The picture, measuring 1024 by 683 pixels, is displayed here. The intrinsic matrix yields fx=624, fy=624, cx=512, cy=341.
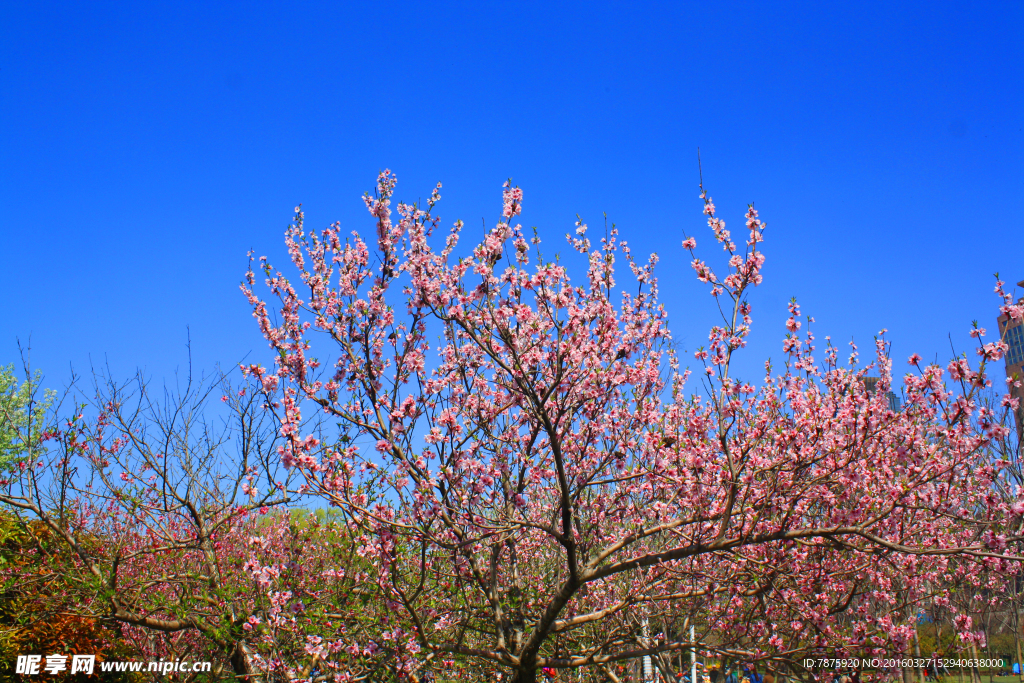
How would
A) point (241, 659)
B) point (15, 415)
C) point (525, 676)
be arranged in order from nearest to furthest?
point (525, 676) → point (241, 659) → point (15, 415)

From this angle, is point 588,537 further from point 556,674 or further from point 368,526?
point 556,674

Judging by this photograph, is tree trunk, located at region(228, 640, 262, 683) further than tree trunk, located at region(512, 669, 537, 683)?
Yes

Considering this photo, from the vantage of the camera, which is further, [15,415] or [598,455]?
[15,415]

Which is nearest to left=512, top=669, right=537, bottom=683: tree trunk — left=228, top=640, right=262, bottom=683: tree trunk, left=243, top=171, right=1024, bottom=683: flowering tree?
left=243, top=171, right=1024, bottom=683: flowering tree

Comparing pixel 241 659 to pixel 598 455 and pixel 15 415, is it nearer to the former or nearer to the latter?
pixel 598 455

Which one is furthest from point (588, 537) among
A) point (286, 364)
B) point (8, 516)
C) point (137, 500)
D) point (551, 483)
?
point (8, 516)

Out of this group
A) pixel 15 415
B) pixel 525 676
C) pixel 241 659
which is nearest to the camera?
pixel 525 676

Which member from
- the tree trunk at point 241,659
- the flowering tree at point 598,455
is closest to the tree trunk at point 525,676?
the flowering tree at point 598,455

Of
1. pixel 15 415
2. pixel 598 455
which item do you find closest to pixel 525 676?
pixel 598 455

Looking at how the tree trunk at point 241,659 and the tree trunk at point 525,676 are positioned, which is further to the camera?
the tree trunk at point 241,659

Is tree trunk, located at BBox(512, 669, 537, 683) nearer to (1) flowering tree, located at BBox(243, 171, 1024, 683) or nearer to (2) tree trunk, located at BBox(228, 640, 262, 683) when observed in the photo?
(1) flowering tree, located at BBox(243, 171, 1024, 683)

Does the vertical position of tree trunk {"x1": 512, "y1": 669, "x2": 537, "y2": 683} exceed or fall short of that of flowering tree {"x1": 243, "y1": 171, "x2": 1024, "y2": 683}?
it falls short

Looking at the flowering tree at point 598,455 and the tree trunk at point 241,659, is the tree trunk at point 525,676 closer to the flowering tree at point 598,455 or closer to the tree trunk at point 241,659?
the flowering tree at point 598,455

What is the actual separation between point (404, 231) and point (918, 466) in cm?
506
